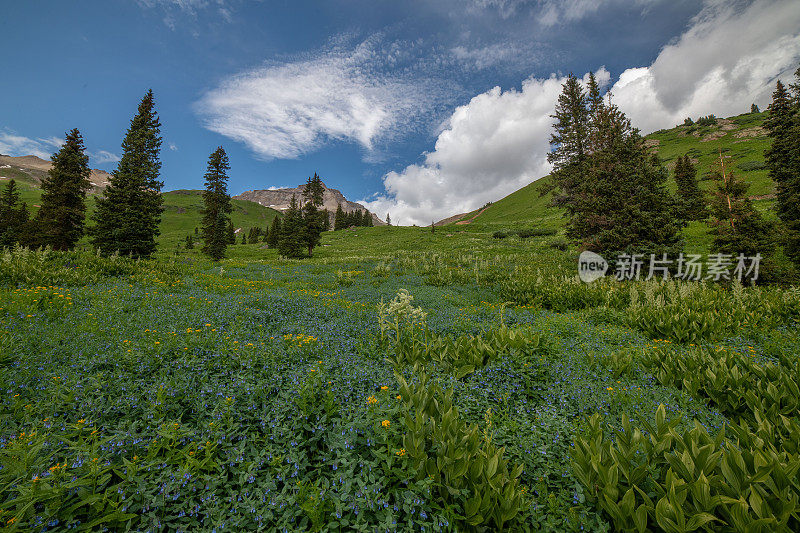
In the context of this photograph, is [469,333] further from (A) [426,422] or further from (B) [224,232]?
(B) [224,232]

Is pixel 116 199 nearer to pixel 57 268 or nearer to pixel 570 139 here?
pixel 57 268

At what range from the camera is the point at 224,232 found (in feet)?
110

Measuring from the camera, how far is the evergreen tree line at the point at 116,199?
22419mm

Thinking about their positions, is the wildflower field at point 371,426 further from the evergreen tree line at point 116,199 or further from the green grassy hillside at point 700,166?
the green grassy hillside at point 700,166

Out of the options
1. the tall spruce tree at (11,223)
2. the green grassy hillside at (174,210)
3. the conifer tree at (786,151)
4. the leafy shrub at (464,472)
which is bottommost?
the leafy shrub at (464,472)

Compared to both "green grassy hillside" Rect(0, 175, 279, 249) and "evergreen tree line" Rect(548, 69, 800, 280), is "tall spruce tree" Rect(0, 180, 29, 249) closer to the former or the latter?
"evergreen tree line" Rect(548, 69, 800, 280)

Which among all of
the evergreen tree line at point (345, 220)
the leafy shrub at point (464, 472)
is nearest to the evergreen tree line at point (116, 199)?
the leafy shrub at point (464, 472)

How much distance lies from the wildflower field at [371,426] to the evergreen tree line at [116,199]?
1873 centimetres

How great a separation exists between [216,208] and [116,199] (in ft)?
40.2

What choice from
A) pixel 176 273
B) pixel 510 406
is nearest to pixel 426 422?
pixel 510 406

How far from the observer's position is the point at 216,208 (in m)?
35.1

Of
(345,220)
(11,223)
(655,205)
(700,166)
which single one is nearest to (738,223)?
(655,205)

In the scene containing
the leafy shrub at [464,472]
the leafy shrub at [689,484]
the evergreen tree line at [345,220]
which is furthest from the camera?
the evergreen tree line at [345,220]

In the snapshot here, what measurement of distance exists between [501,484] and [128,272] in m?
15.4
